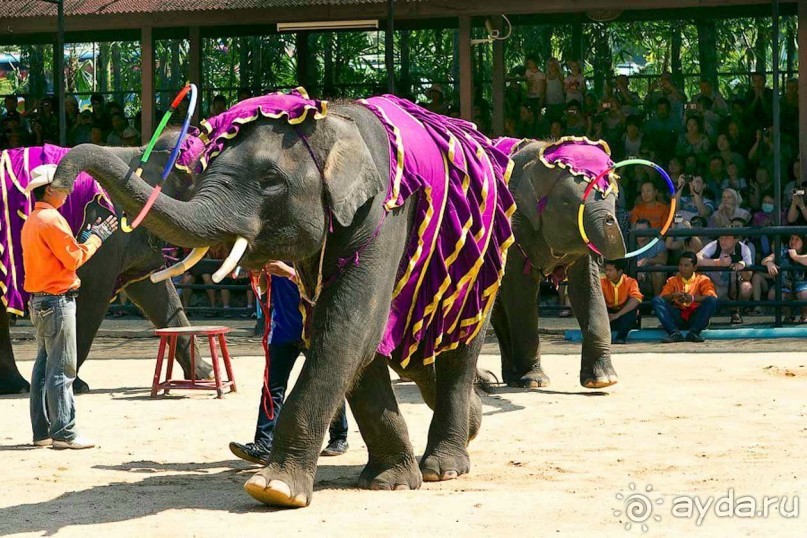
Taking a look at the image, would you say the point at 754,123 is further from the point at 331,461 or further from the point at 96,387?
the point at 331,461

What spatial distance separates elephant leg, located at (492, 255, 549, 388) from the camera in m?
11.0

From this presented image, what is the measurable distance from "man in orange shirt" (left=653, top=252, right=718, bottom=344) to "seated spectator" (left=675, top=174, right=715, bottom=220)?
1.79 m

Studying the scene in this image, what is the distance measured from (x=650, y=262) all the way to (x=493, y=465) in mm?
8250

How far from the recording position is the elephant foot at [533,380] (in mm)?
10984

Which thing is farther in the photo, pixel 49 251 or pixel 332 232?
pixel 49 251

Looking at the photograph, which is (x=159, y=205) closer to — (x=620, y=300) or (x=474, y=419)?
(x=474, y=419)

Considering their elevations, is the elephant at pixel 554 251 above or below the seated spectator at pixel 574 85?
below

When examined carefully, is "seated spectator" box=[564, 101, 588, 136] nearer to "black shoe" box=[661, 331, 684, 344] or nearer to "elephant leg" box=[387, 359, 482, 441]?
"black shoe" box=[661, 331, 684, 344]

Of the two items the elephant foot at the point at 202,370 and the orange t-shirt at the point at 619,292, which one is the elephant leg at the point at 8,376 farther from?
the orange t-shirt at the point at 619,292

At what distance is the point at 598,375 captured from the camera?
1053cm

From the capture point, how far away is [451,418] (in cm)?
748

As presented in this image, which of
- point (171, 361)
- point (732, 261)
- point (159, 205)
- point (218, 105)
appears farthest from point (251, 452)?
point (218, 105)

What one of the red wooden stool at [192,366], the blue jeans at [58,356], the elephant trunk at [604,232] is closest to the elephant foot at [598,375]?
the elephant trunk at [604,232]

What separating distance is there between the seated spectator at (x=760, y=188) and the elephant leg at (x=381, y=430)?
10141 mm
